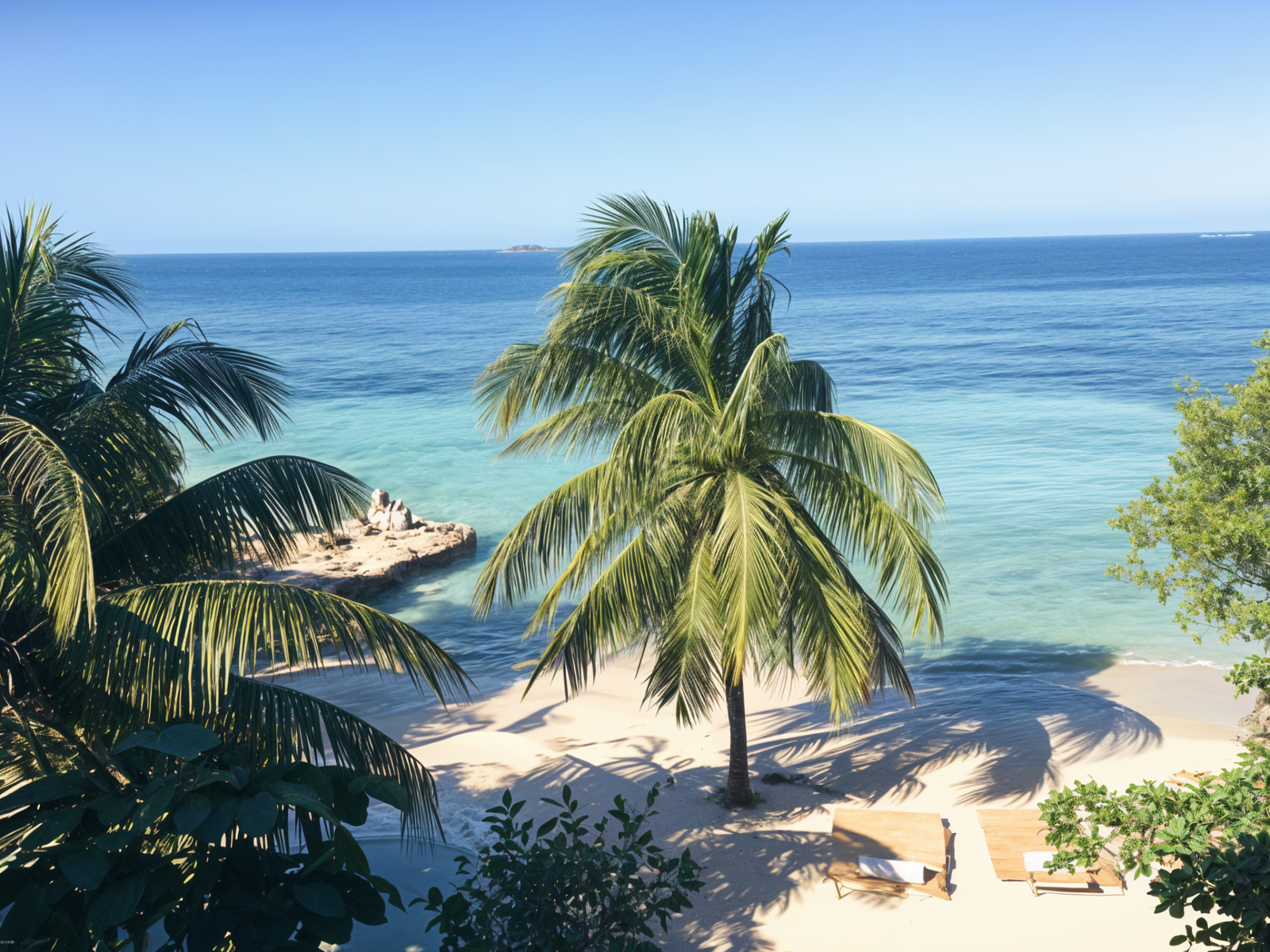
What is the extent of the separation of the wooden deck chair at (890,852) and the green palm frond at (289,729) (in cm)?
438

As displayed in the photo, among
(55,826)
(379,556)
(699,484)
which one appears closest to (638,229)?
(699,484)

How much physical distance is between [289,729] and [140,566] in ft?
5.65

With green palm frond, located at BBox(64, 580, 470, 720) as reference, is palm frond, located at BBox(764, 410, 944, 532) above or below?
above

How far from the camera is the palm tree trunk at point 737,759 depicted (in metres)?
→ 9.28

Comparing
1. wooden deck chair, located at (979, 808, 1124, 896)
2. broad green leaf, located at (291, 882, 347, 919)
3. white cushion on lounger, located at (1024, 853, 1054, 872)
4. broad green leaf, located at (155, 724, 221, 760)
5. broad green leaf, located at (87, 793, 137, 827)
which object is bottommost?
wooden deck chair, located at (979, 808, 1124, 896)

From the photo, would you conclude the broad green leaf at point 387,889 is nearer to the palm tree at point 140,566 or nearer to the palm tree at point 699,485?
the palm tree at point 140,566

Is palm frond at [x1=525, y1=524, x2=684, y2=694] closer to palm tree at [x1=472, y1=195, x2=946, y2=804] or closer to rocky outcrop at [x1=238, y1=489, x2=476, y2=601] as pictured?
palm tree at [x1=472, y1=195, x2=946, y2=804]

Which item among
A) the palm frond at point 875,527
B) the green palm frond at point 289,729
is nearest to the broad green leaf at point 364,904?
the green palm frond at point 289,729

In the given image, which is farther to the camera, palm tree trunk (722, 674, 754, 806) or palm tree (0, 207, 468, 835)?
palm tree trunk (722, 674, 754, 806)

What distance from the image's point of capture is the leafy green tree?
8516 millimetres

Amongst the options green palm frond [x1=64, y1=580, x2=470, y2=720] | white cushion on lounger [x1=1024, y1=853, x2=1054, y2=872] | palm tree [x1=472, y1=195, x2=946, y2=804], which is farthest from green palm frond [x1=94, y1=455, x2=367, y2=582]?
white cushion on lounger [x1=1024, y1=853, x2=1054, y2=872]

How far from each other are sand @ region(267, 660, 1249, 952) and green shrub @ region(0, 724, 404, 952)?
4416 millimetres

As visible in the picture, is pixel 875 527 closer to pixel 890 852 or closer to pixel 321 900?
pixel 890 852

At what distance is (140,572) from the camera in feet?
19.9
